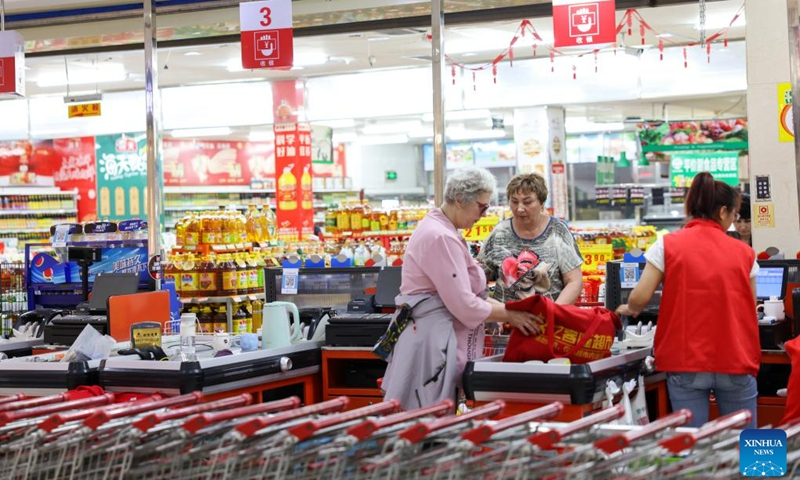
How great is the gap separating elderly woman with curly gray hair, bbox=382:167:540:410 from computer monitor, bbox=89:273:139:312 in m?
2.73

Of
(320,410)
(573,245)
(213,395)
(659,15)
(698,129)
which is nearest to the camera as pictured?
(320,410)

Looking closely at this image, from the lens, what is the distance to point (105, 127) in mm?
16594

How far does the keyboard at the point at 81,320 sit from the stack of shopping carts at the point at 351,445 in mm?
3231

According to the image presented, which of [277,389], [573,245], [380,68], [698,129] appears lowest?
[277,389]

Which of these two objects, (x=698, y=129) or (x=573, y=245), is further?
(x=698, y=129)

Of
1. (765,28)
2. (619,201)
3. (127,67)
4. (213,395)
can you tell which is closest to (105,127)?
(127,67)

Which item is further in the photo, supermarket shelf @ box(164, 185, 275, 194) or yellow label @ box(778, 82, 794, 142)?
supermarket shelf @ box(164, 185, 275, 194)

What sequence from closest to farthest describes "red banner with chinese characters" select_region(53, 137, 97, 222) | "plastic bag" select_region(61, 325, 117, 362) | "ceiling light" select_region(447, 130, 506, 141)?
"plastic bag" select_region(61, 325, 117, 362) → "red banner with chinese characters" select_region(53, 137, 97, 222) → "ceiling light" select_region(447, 130, 506, 141)

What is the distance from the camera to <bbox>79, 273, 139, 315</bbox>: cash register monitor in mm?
6262

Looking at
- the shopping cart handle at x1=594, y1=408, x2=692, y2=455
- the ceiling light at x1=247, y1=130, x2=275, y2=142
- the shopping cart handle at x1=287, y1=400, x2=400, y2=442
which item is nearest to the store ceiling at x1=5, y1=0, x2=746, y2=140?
the ceiling light at x1=247, y1=130, x2=275, y2=142

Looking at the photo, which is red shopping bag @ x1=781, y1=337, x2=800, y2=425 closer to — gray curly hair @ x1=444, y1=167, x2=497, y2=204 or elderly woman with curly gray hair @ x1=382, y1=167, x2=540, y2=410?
elderly woman with curly gray hair @ x1=382, y1=167, x2=540, y2=410

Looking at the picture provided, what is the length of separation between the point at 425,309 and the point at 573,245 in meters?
1.11

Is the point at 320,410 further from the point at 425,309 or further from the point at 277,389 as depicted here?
the point at 277,389

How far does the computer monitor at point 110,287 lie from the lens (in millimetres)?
6262
